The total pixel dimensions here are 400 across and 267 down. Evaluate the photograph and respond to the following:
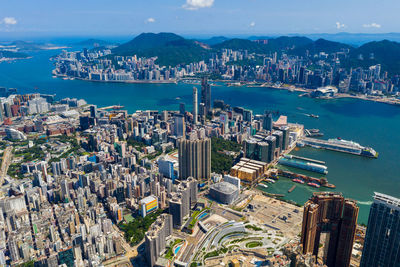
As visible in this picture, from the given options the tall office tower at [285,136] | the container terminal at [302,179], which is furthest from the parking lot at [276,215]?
the tall office tower at [285,136]

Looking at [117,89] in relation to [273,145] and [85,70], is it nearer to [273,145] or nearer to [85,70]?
[85,70]

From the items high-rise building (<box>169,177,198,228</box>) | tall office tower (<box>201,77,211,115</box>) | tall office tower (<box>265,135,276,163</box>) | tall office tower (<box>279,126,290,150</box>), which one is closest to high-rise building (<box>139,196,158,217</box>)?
high-rise building (<box>169,177,198,228</box>)

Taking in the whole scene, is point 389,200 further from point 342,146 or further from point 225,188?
point 342,146

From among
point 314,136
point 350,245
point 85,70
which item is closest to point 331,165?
point 314,136

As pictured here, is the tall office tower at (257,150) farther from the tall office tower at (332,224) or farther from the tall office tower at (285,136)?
the tall office tower at (332,224)

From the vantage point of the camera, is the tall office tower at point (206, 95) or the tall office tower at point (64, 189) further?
the tall office tower at point (206, 95)
